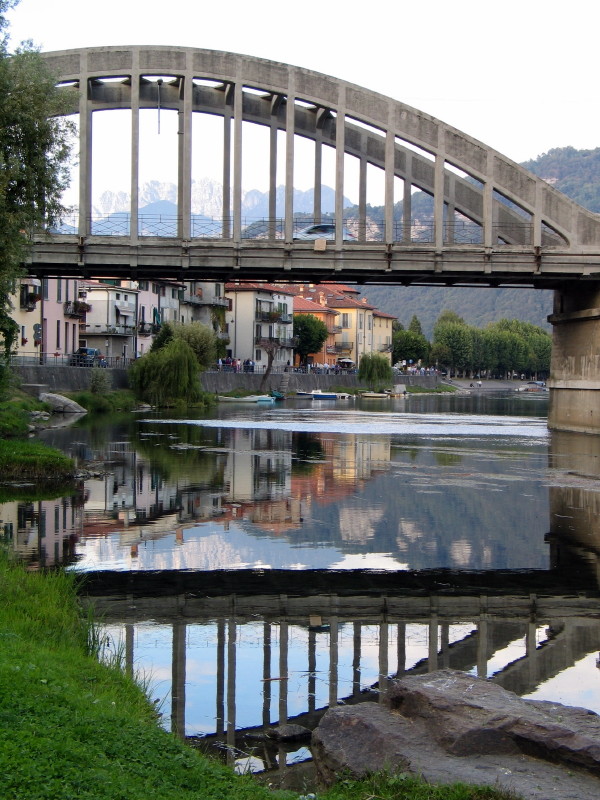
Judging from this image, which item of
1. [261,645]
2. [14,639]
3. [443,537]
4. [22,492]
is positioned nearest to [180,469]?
[22,492]

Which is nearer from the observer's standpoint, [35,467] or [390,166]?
[35,467]

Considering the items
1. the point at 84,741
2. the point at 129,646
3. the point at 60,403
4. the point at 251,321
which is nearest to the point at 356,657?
the point at 129,646

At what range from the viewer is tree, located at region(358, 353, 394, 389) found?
442ft

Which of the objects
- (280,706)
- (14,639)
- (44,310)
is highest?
(44,310)

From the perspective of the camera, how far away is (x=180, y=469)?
3045 centimetres

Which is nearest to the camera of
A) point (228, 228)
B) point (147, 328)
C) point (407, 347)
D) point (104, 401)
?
point (228, 228)

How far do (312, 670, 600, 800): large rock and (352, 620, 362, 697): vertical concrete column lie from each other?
1.58 m

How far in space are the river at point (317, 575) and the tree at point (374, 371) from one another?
333ft

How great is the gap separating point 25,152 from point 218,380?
78.1 m

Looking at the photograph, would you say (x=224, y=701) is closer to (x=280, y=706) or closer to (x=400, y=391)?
(x=280, y=706)

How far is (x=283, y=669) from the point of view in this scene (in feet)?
34.3

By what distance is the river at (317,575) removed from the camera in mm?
10117

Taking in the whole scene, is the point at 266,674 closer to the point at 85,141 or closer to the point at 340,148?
the point at 340,148

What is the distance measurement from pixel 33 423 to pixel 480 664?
132 feet
